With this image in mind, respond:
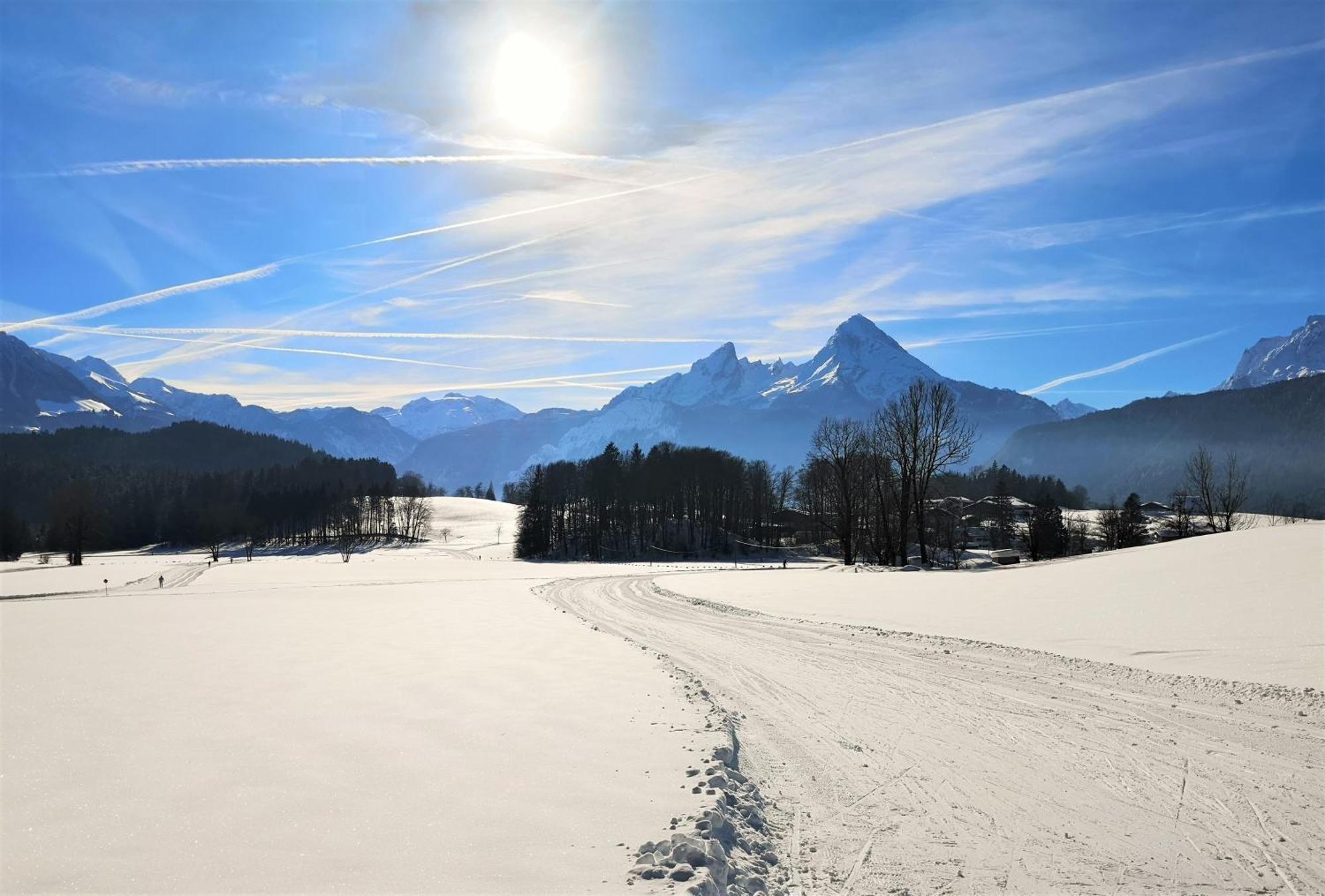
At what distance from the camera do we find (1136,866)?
5672 millimetres

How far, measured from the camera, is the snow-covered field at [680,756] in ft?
18.0

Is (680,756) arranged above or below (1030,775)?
above

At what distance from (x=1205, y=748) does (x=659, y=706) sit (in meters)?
6.92

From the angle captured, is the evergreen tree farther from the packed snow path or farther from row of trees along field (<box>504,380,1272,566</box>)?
the packed snow path

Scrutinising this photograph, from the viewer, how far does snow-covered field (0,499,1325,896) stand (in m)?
5.49

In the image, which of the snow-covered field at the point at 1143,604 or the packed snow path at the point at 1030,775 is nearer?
the packed snow path at the point at 1030,775

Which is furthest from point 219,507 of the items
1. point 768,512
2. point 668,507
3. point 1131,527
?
point 1131,527

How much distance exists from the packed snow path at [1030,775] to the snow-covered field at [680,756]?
0.04 meters

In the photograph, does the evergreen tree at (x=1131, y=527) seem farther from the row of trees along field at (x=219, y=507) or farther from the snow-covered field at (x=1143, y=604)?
the row of trees along field at (x=219, y=507)

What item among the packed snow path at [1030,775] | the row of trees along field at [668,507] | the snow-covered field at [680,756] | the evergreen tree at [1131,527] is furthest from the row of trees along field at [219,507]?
the packed snow path at [1030,775]

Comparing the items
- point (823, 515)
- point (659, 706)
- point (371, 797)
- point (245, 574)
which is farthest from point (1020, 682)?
point (823, 515)

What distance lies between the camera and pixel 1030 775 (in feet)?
25.1

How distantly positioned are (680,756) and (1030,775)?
155 inches

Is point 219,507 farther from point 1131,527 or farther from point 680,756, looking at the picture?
point 680,756
